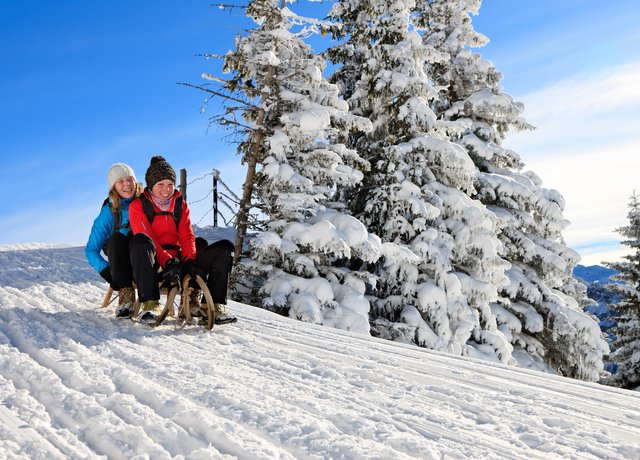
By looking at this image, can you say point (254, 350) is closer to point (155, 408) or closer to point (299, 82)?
point (155, 408)

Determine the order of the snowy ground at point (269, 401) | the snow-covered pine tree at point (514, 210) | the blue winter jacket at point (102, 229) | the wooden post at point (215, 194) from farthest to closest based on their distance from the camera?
the wooden post at point (215, 194) → the snow-covered pine tree at point (514, 210) → the blue winter jacket at point (102, 229) → the snowy ground at point (269, 401)

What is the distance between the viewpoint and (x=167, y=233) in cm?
509

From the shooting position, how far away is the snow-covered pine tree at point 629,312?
17.8 m

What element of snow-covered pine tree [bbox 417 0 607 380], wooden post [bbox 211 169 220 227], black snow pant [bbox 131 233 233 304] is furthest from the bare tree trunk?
wooden post [bbox 211 169 220 227]

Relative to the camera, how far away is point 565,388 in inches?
148

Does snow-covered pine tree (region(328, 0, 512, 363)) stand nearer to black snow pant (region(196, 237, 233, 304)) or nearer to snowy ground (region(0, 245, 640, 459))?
black snow pant (region(196, 237, 233, 304))

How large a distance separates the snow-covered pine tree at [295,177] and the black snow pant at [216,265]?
11.8ft

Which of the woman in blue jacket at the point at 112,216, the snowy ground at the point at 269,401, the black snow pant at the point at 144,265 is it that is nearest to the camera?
the snowy ground at the point at 269,401

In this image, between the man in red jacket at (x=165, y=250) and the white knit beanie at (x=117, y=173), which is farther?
the white knit beanie at (x=117, y=173)

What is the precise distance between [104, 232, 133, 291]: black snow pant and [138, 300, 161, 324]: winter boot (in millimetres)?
366

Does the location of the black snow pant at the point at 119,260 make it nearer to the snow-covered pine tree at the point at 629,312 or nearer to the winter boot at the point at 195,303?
the winter boot at the point at 195,303

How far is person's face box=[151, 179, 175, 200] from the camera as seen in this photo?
16.5ft

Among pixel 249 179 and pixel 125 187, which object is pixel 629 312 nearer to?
pixel 249 179

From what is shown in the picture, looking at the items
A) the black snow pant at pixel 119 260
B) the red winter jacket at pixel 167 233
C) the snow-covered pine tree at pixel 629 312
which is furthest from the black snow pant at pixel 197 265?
the snow-covered pine tree at pixel 629 312
